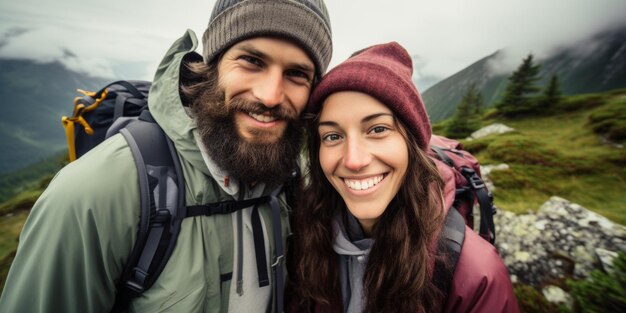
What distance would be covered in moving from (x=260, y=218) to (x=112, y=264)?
1218 millimetres

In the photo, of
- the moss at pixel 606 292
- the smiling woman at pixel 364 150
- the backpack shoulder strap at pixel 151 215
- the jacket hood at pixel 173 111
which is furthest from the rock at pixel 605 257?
the backpack shoulder strap at pixel 151 215

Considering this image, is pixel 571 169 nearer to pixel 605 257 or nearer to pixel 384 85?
pixel 605 257

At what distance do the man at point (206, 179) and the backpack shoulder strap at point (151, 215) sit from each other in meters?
0.06

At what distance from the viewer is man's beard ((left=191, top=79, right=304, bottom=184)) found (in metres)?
2.34

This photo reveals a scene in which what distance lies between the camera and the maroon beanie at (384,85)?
231cm

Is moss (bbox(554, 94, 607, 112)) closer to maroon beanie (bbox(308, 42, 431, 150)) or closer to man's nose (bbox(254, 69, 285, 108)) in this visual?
maroon beanie (bbox(308, 42, 431, 150))

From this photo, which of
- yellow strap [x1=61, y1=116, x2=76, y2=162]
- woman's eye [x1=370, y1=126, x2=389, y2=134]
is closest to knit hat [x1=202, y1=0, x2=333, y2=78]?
woman's eye [x1=370, y1=126, x2=389, y2=134]

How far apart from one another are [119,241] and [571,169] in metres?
Result: 16.5

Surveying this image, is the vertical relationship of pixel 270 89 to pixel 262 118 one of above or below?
above

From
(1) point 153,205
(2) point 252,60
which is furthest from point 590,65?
(1) point 153,205

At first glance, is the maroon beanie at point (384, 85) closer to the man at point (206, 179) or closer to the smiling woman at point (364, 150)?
the smiling woman at point (364, 150)

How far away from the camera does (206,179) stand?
233 cm

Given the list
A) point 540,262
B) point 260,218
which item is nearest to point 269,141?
point 260,218

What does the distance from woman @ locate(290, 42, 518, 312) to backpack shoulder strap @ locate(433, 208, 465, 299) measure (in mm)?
32
